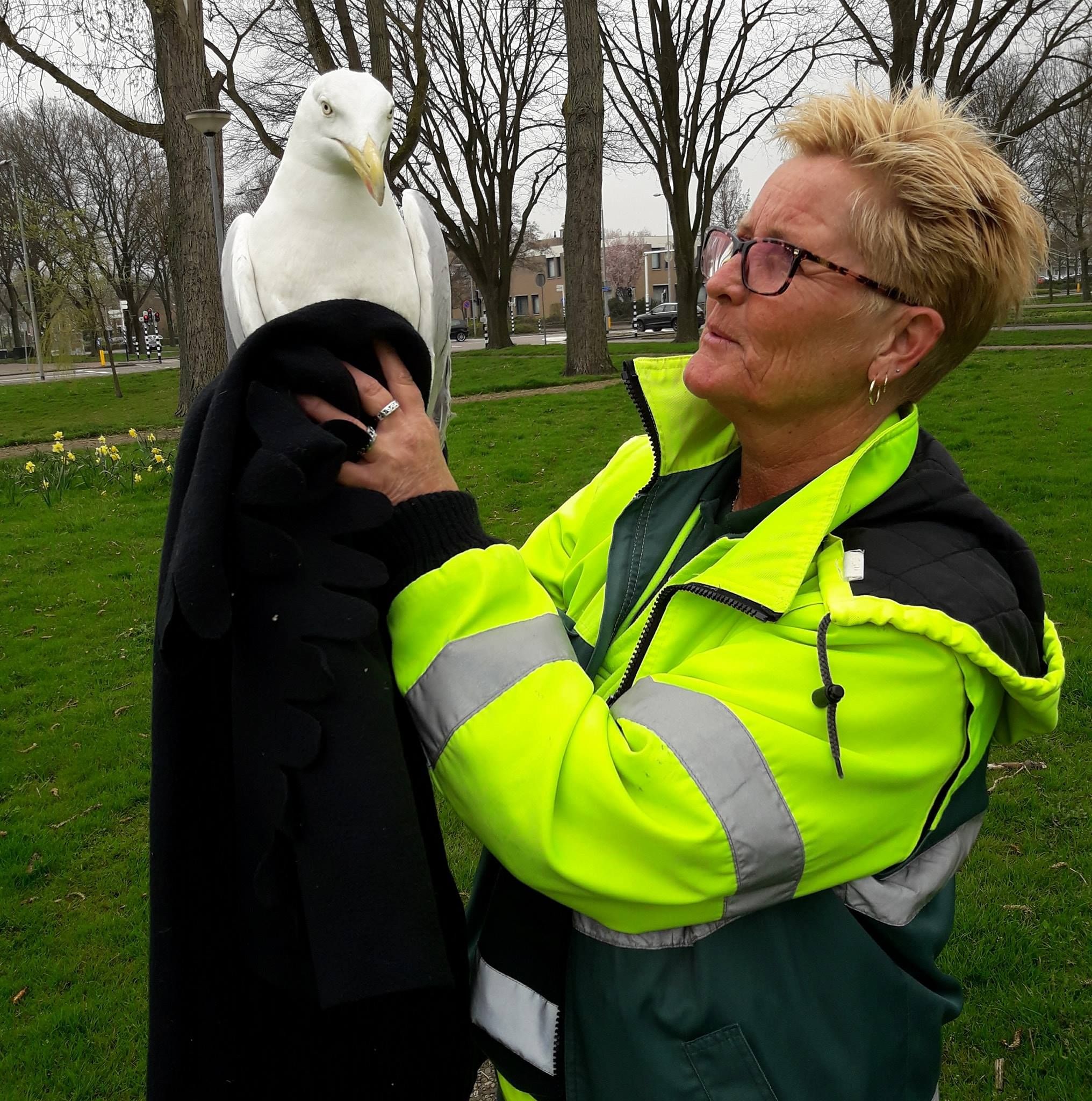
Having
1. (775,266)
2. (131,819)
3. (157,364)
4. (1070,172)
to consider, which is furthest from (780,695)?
(1070,172)

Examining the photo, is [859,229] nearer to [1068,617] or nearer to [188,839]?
[188,839]

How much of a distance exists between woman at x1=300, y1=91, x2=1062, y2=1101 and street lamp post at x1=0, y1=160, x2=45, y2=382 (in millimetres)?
25658

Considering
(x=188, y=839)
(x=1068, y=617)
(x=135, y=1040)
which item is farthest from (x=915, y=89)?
(x=1068, y=617)

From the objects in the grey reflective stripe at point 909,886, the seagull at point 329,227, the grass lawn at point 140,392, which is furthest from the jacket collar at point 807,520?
the grass lawn at point 140,392

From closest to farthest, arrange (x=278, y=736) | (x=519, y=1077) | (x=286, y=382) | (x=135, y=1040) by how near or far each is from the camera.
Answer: (x=278, y=736)
(x=286, y=382)
(x=519, y=1077)
(x=135, y=1040)

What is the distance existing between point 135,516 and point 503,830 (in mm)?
7239

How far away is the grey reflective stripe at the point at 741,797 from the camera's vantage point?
110cm

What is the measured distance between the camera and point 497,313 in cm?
2712

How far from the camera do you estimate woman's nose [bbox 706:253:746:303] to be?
153cm

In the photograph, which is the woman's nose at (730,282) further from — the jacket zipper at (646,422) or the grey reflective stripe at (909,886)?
the grey reflective stripe at (909,886)

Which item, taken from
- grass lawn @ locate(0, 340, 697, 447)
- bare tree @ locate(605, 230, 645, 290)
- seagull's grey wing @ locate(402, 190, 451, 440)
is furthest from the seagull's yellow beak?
bare tree @ locate(605, 230, 645, 290)

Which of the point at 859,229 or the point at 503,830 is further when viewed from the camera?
the point at 859,229

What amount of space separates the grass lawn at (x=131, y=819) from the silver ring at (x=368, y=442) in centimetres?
230

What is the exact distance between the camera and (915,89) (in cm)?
150
